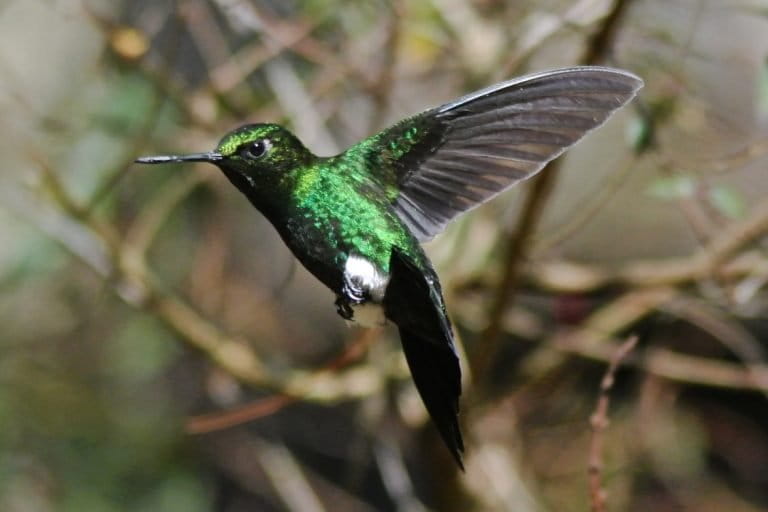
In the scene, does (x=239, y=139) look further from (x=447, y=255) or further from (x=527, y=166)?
(x=447, y=255)

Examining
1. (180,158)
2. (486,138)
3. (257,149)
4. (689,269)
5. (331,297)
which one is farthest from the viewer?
(331,297)

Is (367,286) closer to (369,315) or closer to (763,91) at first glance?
(369,315)

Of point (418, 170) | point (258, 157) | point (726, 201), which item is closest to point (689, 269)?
point (726, 201)

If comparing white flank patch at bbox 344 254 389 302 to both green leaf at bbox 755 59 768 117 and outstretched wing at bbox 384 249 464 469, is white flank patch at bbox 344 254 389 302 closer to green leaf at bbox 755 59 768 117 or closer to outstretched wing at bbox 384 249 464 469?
outstretched wing at bbox 384 249 464 469

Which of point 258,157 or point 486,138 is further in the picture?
point 486,138

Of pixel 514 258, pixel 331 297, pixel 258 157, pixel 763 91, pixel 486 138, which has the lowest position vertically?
pixel 258 157

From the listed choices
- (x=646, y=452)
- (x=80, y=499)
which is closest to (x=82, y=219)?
(x=80, y=499)

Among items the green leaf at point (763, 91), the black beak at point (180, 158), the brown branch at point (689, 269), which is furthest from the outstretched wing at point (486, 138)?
the brown branch at point (689, 269)

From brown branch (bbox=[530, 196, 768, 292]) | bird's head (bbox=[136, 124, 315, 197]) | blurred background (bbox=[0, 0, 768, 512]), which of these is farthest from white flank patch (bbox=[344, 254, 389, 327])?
brown branch (bbox=[530, 196, 768, 292])
